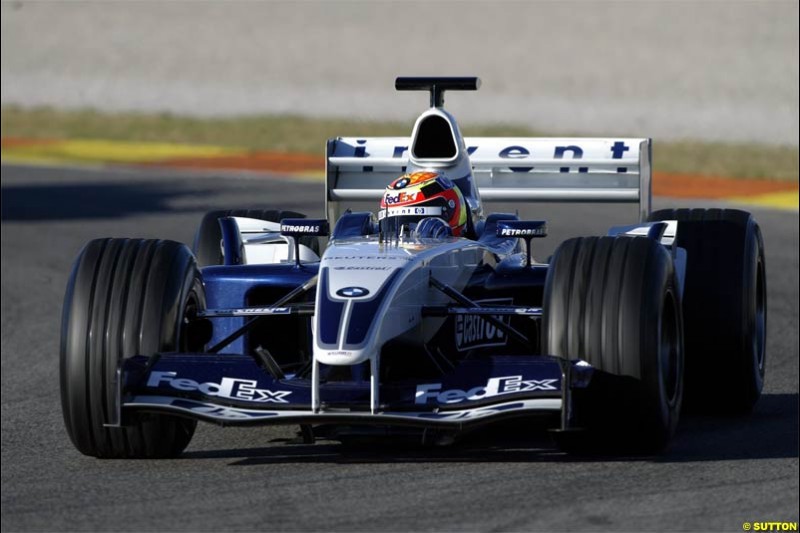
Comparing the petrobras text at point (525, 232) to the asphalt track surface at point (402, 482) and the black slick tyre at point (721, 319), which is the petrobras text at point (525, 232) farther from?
the black slick tyre at point (721, 319)

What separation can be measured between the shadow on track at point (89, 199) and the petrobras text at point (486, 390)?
13.5m

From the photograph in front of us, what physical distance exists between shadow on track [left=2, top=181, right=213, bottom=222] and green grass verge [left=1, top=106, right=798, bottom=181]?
20.0 ft

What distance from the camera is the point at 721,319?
357 inches

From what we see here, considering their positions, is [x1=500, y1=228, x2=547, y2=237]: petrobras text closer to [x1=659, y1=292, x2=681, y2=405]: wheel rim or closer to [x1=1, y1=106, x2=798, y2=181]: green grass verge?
[x1=659, y1=292, x2=681, y2=405]: wheel rim

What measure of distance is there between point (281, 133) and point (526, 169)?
68.6 ft

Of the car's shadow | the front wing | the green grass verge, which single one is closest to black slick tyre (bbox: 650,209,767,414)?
the car's shadow

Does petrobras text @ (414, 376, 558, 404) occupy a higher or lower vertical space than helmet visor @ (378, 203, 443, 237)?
lower

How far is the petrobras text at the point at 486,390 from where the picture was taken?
6.93 metres

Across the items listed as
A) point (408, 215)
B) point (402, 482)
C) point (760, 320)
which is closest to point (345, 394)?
point (402, 482)

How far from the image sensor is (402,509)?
6.49m

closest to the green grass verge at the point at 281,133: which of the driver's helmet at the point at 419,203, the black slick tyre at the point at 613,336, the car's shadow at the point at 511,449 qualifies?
the driver's helmet at the point at 419,203

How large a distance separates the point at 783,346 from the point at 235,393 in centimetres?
580

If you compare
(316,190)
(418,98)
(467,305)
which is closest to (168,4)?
(418,98)

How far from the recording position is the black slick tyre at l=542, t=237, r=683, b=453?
7.18 metres
